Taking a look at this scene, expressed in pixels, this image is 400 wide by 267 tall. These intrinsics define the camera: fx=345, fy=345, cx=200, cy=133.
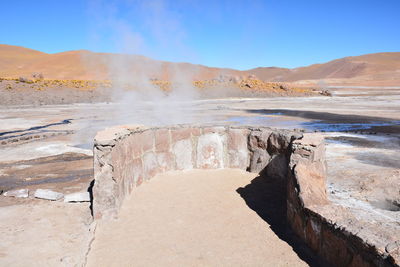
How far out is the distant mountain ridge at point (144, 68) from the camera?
13.8 meters

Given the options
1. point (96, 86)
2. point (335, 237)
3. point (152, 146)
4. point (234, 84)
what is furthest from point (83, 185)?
A: point (234, 84)

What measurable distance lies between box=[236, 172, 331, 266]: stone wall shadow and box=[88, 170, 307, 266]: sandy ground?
9 centimetres

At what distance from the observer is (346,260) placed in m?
3.11

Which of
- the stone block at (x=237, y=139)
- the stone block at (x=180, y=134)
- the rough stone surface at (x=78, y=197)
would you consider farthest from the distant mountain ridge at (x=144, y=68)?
the rough stone surface at (x=78, y=197)

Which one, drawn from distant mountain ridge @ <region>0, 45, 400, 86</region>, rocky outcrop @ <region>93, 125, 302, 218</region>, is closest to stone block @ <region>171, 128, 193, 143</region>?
rocky outcrop @ <region>93, 125, 302, 218</region>

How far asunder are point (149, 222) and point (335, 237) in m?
2.42

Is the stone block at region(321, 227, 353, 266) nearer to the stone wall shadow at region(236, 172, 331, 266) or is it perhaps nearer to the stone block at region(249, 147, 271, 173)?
the stone wall shadow at region(236, 172, 331, 266)

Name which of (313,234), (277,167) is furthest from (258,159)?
(313,234)

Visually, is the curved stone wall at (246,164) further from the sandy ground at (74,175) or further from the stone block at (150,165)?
the sandy ground at (74,175)

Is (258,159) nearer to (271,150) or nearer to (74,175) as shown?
(271,150)

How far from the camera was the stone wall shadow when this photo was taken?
3.78m

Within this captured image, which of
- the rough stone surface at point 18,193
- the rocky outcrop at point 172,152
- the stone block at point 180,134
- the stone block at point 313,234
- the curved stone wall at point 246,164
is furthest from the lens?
the stone block at point 180,134

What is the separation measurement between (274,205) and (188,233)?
1.54 m

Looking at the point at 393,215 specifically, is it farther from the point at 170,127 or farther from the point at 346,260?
the point at 170,127
